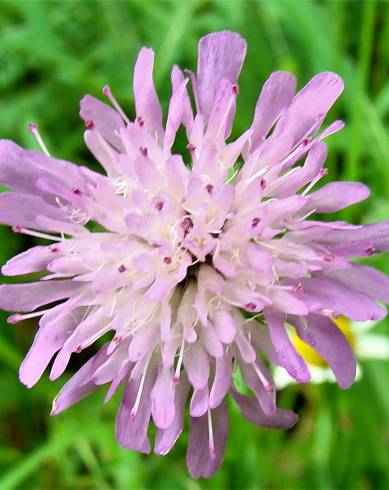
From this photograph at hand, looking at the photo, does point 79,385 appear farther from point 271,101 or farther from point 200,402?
point 271,101

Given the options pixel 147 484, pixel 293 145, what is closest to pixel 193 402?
pixel 293 145

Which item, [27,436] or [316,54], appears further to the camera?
[316,54]

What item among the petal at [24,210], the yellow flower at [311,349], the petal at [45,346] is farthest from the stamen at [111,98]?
the yellow flower at [311,349]

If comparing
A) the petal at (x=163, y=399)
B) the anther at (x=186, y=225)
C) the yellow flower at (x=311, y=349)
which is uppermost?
the anther at (x=186, y=225)

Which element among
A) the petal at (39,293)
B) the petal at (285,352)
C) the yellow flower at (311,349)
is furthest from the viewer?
the yellow flower at (311,349)

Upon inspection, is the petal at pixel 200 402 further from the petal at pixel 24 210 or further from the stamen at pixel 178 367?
the petal at pixel 24 210

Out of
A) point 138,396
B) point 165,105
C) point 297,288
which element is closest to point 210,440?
point 138,396

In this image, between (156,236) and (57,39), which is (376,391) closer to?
(156,236)
